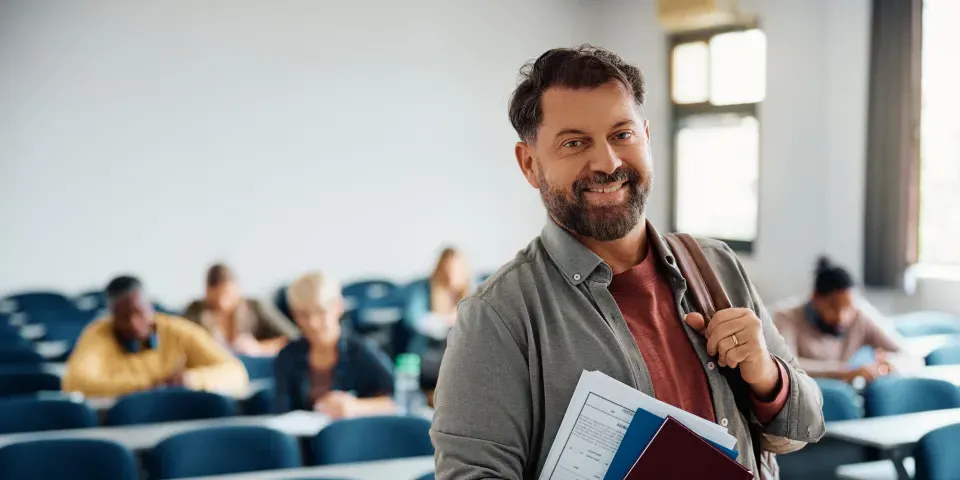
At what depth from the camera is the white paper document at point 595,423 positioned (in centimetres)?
122

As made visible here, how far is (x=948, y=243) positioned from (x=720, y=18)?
2.65 meters

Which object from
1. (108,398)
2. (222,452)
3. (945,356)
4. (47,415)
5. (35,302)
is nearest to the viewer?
(222,452)

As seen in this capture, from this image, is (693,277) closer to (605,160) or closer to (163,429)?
(605,160)

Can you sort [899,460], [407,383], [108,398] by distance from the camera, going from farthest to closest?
[407,383], [108,398], [899,460]

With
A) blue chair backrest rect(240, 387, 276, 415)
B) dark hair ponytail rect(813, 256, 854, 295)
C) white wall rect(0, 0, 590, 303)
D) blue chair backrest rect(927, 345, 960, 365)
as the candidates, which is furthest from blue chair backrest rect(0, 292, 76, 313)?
blue chair backrest rect(927, 345, 960, 365)

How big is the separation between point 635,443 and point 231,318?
224 inches

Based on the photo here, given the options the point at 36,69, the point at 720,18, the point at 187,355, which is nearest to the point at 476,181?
the point at 720,18

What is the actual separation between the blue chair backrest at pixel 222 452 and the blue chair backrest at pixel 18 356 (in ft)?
8.24

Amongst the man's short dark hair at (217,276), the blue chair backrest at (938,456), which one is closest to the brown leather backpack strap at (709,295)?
the blue chair backrest at (938,456)

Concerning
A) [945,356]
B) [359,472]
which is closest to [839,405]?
[945,356]

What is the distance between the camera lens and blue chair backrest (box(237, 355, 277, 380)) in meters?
5.42

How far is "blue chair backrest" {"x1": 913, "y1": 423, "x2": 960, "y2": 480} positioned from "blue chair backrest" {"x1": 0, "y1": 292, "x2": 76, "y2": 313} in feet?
22.4

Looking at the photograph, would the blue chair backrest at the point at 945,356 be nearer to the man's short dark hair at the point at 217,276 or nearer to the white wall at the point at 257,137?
the man's short dark hair at the point at 217,276

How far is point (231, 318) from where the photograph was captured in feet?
21.6
